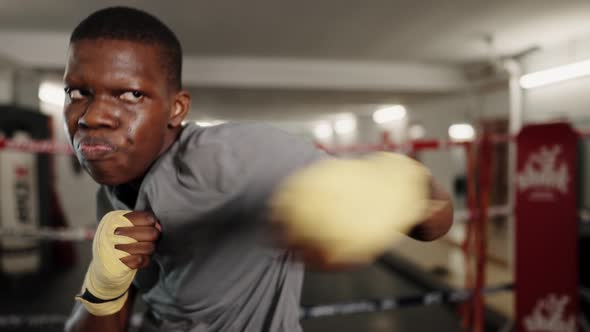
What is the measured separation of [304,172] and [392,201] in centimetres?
10

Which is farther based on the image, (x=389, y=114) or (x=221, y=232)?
(x=389, y=114)

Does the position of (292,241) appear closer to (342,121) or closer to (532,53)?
(532,53)

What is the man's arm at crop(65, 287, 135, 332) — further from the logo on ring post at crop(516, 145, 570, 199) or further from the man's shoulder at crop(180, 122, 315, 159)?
the logo on ring post at crop(516, 145, 570, 199)

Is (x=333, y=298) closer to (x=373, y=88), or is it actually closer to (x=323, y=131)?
(x=373, y=88)

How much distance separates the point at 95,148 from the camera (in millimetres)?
520

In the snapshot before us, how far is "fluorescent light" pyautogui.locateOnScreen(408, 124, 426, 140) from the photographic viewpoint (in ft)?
24.2

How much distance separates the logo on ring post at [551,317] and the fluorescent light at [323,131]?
1168 centimetres

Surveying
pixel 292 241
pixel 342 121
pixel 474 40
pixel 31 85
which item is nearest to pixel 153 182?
pixel 292 241

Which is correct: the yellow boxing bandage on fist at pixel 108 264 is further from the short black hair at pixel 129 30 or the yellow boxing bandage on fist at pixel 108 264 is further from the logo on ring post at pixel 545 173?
the logo on ring post at pixel 545 173

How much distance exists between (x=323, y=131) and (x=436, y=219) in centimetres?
1412

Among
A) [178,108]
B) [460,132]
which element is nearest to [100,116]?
[178,108]

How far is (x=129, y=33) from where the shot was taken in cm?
54

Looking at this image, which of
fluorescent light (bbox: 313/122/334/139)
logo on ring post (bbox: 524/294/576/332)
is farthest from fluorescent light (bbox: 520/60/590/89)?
fluorescent light (bbox: 313/122/334/139)

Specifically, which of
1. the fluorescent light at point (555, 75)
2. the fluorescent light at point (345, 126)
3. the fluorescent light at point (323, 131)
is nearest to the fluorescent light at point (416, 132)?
the fluorescent light at point (555, 75)
